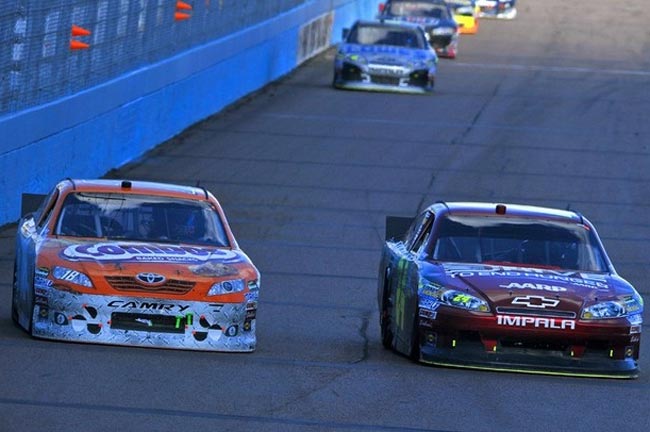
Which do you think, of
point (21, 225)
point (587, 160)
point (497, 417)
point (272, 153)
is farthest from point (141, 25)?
point (497, 417)

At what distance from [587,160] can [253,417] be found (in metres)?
17.7

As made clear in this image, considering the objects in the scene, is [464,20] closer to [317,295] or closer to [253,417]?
[317,295]

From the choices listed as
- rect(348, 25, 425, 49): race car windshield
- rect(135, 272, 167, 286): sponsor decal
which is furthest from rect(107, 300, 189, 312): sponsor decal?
rect(348, 25, 425, 49): race car windshield

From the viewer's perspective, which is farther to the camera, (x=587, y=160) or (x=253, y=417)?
(x=587, y=160)

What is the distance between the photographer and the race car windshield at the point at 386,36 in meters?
34.1

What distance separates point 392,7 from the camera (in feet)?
142

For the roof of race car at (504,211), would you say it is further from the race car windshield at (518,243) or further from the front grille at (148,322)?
the front grille at (148,322)

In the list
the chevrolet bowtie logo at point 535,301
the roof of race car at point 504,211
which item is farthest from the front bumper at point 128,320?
the roof of race car at point 504,211

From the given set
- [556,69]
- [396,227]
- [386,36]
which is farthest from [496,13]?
[396,227]

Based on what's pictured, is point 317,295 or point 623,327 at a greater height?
point 623,327

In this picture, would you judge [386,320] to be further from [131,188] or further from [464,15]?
[464,15]

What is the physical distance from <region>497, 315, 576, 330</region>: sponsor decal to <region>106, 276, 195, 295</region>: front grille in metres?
2.19

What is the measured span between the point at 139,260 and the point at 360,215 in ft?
31.5

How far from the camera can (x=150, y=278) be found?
36.4 ft
